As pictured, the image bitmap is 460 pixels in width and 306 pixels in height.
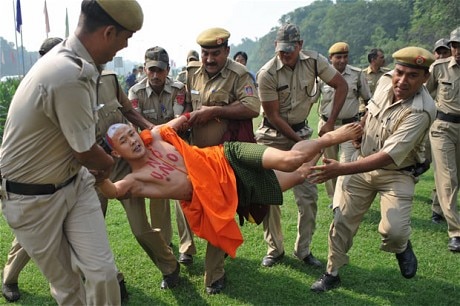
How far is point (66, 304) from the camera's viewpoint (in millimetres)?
2816

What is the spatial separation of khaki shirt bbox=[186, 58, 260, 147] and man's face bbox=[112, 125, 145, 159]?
2.75ft

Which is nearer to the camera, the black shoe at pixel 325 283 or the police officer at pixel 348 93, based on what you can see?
the black shoe at pixel 325 283

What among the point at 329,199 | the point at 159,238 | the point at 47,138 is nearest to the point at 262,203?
the point at 159,238

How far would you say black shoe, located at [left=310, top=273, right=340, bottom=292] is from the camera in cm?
403

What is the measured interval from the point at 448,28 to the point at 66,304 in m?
50.2

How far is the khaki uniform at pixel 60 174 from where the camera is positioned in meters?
2.33

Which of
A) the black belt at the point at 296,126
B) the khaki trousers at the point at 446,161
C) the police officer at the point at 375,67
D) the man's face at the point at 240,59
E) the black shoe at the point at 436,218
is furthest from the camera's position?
Answer: the man's face at the point at 240,59

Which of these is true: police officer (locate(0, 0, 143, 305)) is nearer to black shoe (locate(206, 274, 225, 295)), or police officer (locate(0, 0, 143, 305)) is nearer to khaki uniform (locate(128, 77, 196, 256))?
black shoe (locate(206, 274, 225, 295))

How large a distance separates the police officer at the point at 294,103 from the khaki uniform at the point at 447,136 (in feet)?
5.17

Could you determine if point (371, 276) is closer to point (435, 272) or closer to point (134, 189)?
point (435, 272)

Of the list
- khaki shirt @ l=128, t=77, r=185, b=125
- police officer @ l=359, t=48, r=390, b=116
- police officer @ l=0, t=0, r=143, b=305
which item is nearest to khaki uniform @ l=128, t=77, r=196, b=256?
khaki shirt @ l=128, t=77, r=185, b=125

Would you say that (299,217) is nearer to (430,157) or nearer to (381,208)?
(381,208)

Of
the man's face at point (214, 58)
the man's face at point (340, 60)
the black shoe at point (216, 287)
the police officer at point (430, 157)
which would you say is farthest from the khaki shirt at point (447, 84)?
the black shoe at point (216, 287)

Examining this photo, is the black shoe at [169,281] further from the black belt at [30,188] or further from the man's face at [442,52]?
the man's face at [442,52]
